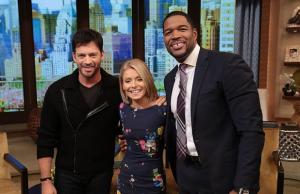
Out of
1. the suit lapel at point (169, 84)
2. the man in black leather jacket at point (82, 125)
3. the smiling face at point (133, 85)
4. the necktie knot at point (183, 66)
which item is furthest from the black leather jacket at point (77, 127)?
the necktie knot at point (183, 66)

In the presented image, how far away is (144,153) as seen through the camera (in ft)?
5.13

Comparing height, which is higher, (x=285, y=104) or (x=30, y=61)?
(x=30, y=61)

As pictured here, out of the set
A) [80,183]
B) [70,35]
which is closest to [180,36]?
[80,183]

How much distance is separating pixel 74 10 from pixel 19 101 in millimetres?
1599

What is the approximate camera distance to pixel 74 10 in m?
5.27

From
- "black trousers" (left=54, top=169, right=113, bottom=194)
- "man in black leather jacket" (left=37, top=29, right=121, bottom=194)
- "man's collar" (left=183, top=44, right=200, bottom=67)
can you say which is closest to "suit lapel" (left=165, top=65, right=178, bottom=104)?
"man's collar" (left=183, top=44, right=200, bottom=67)

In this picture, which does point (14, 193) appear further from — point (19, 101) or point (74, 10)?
point (74, 10)

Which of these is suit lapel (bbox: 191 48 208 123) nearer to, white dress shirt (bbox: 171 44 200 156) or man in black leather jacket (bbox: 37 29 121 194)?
white dress shirt (bbox: 171 44 200 156)

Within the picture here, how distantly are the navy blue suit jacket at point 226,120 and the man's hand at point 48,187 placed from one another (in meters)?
0.73

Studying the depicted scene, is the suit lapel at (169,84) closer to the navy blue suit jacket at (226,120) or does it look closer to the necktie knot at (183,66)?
the necktie knot at (183,66)

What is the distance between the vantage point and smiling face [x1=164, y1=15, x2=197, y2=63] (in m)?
1.43

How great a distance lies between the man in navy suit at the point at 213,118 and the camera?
1.30 meters

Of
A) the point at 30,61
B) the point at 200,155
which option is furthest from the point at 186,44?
the point at 30,61

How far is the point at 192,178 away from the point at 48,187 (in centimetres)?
68
